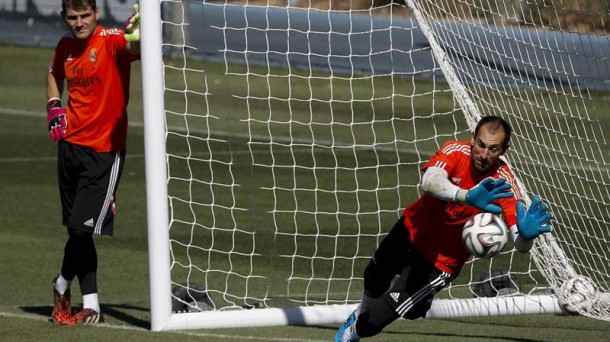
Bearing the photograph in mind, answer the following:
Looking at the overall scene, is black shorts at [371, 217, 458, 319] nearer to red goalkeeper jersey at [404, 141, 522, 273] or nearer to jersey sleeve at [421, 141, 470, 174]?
red goalkeeper jersey at [404, 141, 522, 273]

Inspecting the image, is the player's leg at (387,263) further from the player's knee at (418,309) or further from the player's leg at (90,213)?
the player's leg at (90,213)

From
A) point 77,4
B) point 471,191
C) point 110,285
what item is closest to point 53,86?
point 77,4

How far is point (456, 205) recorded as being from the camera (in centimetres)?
738

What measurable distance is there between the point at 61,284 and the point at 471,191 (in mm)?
2927

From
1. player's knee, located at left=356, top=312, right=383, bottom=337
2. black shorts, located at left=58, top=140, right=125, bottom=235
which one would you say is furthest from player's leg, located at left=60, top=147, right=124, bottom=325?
player's knee, located at left=356, top=312, right=383, bottom=337

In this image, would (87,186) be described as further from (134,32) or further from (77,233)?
(134,32)

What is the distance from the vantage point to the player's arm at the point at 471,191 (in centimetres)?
681

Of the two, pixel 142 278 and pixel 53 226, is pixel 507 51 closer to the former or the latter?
pixel 142 278

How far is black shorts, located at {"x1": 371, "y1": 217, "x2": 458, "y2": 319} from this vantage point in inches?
289

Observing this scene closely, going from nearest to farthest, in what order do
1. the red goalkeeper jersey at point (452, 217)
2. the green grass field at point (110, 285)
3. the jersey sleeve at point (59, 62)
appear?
the red goalkeeper jersey at point (452, 217) < the green grass field at point (110, 285) < the jersey sleeve at point (59, 62)

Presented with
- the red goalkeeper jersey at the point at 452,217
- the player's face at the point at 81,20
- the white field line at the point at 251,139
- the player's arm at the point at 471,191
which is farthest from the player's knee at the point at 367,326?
the player's face at the point at 81,20

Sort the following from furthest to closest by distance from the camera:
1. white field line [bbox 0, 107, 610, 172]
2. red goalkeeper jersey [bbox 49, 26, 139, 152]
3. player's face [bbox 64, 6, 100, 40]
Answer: white field line [bbox 0, 107, 610, 172], red goalkeeper jersey [bbox 49, 26, 139, 152], player's face [bbox 64, 6, 100, 40]

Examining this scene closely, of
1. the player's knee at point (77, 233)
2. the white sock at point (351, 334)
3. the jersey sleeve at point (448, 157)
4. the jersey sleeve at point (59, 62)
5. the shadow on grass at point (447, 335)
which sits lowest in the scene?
the shadow on grass at point (447, 335)

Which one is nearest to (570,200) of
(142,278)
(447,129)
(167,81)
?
(142,278)
